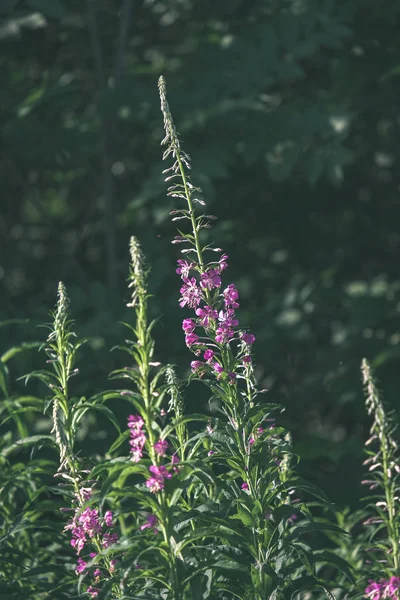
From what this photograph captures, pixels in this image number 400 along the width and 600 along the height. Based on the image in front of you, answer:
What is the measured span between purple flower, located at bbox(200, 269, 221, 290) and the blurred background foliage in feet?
5.80

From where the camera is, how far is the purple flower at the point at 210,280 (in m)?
2.26

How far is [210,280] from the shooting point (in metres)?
2.27

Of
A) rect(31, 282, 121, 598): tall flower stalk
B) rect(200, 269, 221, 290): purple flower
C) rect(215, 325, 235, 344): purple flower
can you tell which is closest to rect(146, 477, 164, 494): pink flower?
rect(31, 282, 121, 598): tall flower stalk

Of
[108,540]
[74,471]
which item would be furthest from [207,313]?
[108,540]

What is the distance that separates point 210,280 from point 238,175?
353 centimetres

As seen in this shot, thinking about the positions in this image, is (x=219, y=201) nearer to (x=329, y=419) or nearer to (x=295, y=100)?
(x=295, y=100)

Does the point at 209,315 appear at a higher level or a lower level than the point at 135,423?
higher

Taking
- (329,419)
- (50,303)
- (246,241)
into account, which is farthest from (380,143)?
(50,303)

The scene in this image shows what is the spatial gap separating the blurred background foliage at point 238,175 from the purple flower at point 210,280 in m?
1.77

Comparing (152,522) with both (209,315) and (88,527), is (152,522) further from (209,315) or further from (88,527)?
(209,315)

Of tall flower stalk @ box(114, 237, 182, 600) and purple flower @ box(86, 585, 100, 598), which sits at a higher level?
tall flower stalk @ box(114, 237, 182, 600)

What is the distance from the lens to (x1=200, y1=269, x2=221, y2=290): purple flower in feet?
7.43

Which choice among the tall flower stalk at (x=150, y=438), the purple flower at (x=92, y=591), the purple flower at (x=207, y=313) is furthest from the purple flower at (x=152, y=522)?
the purple flower at (x=207, y=313)

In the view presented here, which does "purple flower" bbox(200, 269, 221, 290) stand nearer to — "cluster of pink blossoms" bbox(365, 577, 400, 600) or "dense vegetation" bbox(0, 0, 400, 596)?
"cluster of pink blossoms" bbox(365, 577, 400, 600)
